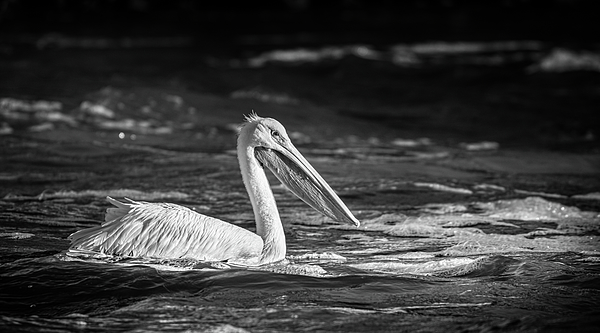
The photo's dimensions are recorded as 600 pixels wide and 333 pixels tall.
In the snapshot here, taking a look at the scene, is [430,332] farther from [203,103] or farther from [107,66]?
[107,66]

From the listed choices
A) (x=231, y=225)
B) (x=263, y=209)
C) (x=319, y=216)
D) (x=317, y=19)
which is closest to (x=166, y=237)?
(x=231, y=225)

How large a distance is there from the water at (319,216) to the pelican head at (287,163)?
338 millimetres

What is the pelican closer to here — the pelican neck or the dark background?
the pelican neck

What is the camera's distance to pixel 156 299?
14.7 feet

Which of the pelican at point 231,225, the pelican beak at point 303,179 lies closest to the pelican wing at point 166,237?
the pelican at point 231,225

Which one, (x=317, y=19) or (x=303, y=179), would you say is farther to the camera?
(x=317, y=19)

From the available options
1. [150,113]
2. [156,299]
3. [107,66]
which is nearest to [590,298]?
[156,299]

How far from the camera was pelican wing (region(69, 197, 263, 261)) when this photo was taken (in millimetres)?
4805

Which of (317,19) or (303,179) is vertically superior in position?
(317,19)

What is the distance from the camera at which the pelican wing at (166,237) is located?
480 cm

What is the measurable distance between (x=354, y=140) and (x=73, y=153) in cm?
327

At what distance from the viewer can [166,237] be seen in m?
4.81

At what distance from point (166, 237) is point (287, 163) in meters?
0.87

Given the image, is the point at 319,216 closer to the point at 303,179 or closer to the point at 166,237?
the point at 303,179
